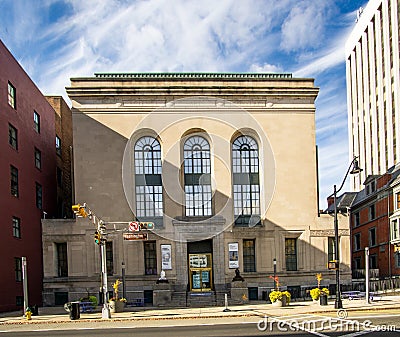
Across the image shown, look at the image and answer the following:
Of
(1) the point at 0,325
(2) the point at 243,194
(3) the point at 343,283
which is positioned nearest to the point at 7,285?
(1) the point at 0,325

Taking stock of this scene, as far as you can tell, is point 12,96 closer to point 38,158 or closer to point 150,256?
point 38,158

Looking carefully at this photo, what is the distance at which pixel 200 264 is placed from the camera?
4284 cm

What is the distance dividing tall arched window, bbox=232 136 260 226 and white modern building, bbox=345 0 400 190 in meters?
32.7

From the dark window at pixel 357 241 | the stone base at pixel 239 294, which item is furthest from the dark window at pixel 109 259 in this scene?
the dark window at pixel 357 241

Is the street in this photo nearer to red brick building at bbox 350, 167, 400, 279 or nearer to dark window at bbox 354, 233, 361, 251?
red brick building at bbox 350, 167, 400, 279

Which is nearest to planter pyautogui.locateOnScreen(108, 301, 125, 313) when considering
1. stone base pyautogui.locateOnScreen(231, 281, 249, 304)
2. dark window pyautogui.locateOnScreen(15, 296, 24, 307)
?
dark window pyautogui.locateOnScreen(15, 296, 24, 307)

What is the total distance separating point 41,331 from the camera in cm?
2417

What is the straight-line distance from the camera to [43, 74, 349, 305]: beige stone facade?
4122 centimetres

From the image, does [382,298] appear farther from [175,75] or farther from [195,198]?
[175,75]

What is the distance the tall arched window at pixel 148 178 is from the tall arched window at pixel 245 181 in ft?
22.9

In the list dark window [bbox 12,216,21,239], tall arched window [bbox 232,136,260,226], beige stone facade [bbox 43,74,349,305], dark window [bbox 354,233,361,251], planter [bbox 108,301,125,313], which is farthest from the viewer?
dark window [bbox 354,233,361,251]

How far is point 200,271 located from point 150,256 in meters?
4.74

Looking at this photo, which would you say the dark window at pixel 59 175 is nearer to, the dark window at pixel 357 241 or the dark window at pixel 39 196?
the dark window at pixel 39 196

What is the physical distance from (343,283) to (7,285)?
2769 centimetres
